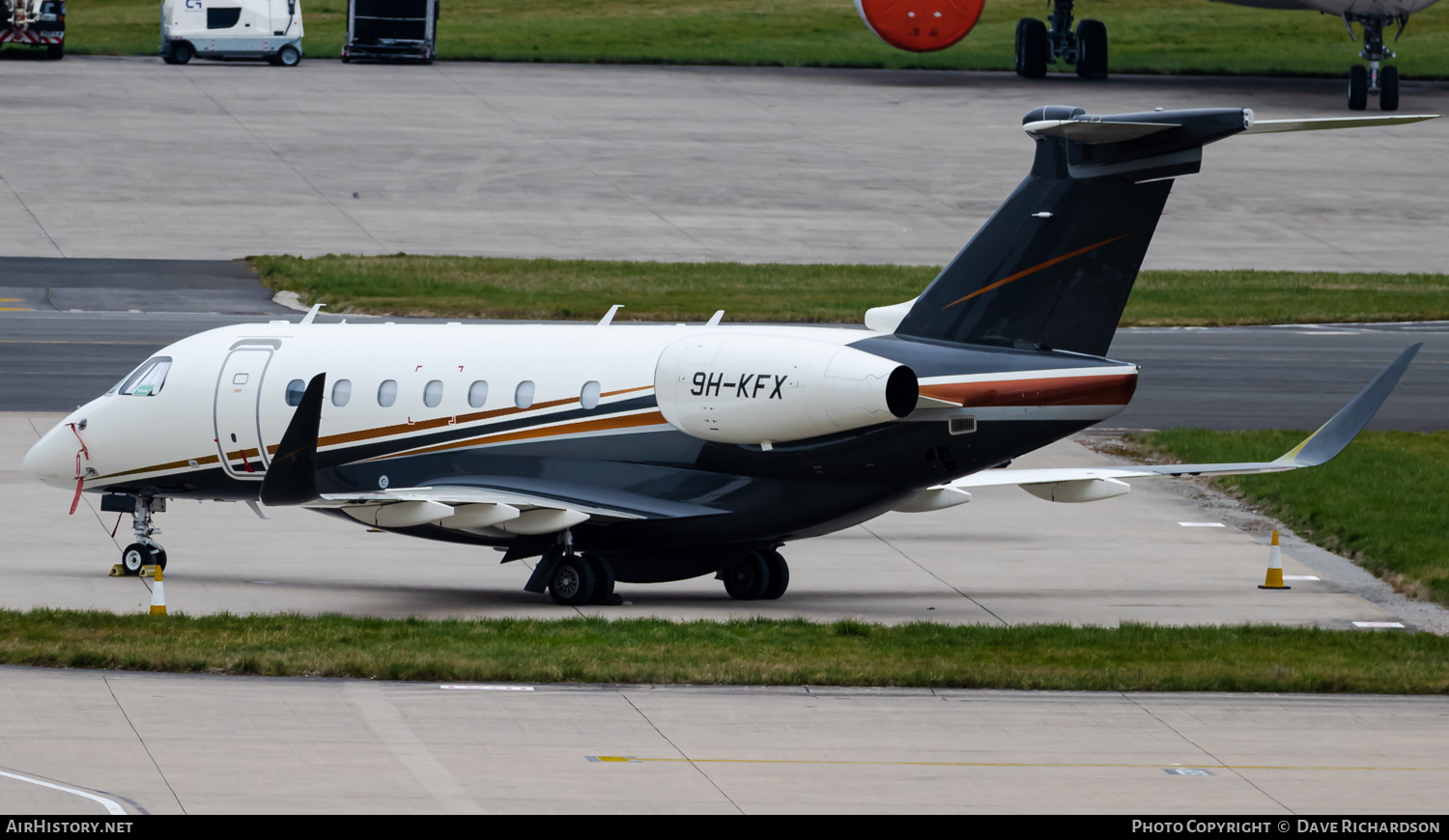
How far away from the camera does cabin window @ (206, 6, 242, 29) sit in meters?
74.2

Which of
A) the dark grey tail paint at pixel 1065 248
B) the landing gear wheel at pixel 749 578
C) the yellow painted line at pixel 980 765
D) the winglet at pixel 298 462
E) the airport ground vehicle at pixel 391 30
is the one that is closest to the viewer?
the yellow painted line at pixel 980 765

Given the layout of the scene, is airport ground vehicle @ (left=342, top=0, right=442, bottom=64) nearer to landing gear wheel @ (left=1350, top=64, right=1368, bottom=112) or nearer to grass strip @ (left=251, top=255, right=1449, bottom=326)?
grass strip @ (left=251, top=255, right=1449, bottom=326)

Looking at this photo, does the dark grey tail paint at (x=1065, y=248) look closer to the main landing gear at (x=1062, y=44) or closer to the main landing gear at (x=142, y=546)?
the main landing gear at (x=142, y=546)

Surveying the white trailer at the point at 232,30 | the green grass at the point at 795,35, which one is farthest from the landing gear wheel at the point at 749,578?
the green grass at the point at 795,35

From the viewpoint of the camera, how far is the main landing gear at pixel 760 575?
74.1 ft

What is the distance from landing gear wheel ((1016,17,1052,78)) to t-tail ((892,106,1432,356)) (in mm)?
55014

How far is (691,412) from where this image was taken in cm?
2123

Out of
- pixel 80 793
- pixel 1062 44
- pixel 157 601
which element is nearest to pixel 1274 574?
pixel 157 601

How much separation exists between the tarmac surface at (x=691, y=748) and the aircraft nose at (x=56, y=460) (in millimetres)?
7091

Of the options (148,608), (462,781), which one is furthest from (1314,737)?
(148,608)

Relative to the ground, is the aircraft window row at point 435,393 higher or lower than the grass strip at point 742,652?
higher

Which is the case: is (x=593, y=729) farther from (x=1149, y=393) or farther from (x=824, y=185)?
(x=824, y=185)

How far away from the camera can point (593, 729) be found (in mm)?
15438

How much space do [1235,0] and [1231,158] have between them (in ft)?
24.8
